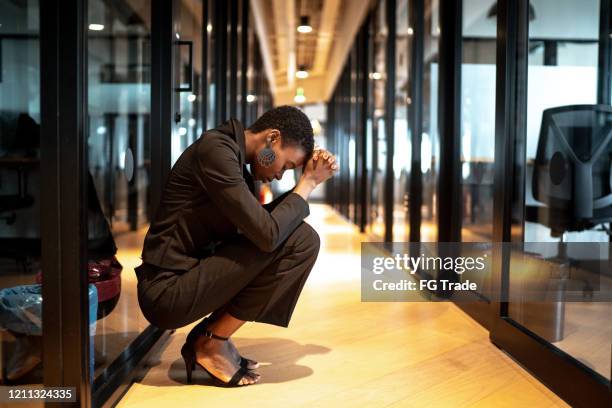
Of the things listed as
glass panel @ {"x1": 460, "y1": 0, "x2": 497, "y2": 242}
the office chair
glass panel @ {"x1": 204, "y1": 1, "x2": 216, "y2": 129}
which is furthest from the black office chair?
glass panel @ {"x1": 204, "y1": 1, "x2": 216, "y2": 129}

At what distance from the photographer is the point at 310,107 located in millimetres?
18031

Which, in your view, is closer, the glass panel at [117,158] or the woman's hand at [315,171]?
the woman's hand at [315,171]

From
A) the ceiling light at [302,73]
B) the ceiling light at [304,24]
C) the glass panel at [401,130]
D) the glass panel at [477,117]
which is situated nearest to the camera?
the glass panel at [477,117]

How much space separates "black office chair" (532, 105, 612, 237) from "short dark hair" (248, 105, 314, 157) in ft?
4.02

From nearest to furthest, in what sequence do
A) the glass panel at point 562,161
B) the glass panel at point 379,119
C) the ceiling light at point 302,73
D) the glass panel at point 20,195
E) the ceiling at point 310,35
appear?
the glass panel at point 20,195 → the glass panel at point 562,161 → the glass panel at point 379,119 → the ceiling at point 310,35 → the ceiling light at point 302,73

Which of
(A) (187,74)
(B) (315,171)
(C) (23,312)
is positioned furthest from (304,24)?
(C) (23,312)

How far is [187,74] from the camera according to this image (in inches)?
117

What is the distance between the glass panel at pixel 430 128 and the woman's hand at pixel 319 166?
177cm

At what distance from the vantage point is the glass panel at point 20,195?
63.8 inches

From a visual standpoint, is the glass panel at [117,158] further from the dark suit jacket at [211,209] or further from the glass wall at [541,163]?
the glass wall at [541,163]

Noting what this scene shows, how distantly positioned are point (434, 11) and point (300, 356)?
8.66ft

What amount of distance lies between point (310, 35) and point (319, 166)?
9.83 m

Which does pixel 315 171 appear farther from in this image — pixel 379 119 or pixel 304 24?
pixel 304 24

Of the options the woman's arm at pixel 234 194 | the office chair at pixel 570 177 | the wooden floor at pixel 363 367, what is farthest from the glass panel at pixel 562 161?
the woman's arm at pixel 234 194
